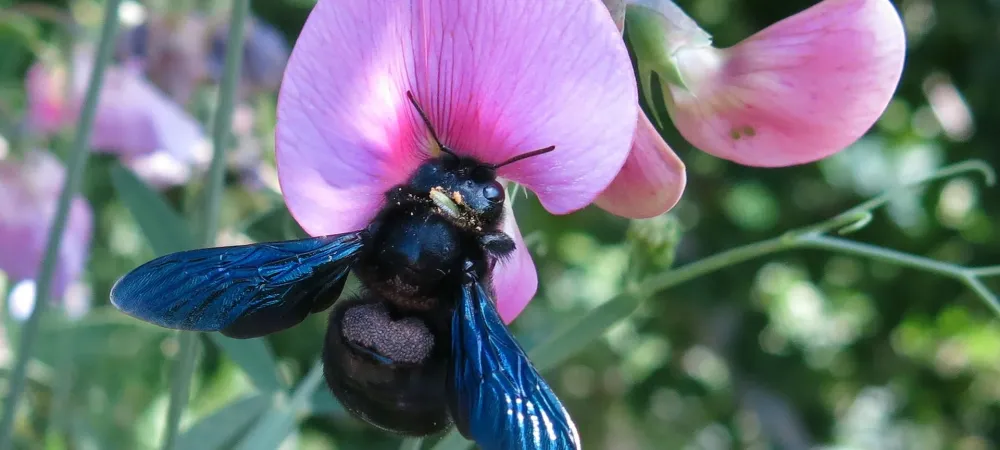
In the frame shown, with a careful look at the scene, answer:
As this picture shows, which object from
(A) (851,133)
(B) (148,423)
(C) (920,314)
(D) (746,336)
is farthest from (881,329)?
(A) (851,133)

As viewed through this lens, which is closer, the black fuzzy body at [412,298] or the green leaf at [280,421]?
the black fuzzy body at [412,298]

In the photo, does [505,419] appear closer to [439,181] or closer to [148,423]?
[439,181]

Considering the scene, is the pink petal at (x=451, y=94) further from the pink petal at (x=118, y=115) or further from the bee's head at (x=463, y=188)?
the pink petal at (x=118, y=115)

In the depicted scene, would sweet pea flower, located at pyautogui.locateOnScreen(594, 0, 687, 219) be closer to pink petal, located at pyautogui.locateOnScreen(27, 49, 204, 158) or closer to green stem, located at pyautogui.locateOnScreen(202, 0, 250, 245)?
green stem, located at pyautogui.locateOnScreen(202, 0, 250, 245)

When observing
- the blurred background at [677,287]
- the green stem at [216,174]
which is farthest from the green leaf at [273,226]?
the green stem at [216,174]

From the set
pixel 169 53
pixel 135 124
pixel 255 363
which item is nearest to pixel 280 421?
pixel 255 363

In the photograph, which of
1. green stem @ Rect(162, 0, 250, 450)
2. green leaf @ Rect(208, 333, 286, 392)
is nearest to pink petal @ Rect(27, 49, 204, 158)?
green leaf @ Rect(208, 333, 286, 392)

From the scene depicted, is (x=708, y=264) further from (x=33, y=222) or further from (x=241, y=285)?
(x=33, y=222)
